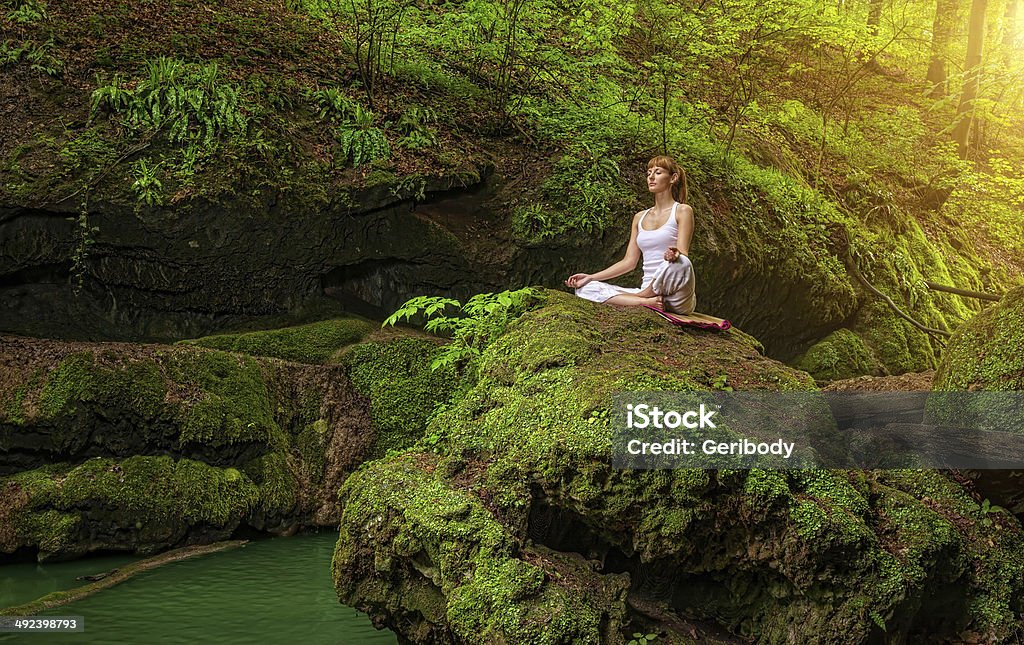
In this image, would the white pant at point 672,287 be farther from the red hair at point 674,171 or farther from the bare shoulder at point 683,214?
the red hair at point 674,171

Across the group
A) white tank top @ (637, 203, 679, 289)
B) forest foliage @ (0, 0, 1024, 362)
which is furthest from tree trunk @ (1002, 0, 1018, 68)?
white tank top @ (637, 203, 679, 289)

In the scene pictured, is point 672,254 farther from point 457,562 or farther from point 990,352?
point 457,562

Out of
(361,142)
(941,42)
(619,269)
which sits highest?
(941,42)

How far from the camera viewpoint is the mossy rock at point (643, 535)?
150 inches

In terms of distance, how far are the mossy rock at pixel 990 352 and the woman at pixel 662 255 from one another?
2076 mm

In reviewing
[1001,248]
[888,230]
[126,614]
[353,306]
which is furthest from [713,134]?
[126,614]

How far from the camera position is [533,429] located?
4406 millimetres

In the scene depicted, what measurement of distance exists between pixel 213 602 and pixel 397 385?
3.51 metres

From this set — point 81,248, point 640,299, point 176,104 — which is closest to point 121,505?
point 81,248

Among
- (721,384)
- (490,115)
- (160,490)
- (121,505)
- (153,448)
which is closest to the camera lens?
(721,384)

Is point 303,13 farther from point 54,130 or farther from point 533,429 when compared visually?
point 533,429

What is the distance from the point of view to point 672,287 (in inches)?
245

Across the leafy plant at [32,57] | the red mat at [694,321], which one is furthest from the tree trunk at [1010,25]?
the leafy plant at [32,57]

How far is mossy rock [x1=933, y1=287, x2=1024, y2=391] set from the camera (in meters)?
4.63
